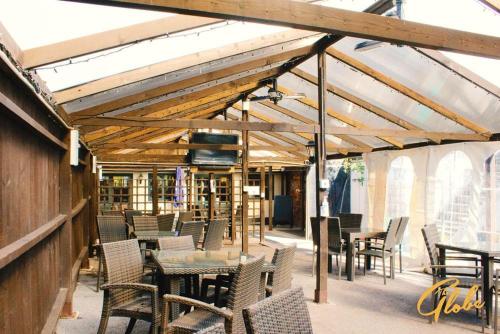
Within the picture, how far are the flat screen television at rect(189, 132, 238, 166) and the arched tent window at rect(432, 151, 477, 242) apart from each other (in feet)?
16.8

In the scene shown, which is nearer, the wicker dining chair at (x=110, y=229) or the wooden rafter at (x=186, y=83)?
the wooden rafter at (x=186, y=83)

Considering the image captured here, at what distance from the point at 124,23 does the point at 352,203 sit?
10.8m

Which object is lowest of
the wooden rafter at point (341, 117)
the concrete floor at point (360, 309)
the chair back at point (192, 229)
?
the concrete floor at point (360, 309)

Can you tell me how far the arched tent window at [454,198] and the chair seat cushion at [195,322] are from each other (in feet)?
20.0

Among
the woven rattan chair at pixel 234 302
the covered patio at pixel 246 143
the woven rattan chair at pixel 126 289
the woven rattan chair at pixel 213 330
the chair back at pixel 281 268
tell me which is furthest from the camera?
the chair back at pixel 281 268

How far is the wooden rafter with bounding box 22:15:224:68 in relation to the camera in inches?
112

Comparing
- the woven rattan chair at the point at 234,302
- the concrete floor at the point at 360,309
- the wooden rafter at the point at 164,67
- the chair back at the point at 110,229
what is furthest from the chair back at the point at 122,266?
the chair back at the point at 110,229

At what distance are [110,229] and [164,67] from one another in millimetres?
3263

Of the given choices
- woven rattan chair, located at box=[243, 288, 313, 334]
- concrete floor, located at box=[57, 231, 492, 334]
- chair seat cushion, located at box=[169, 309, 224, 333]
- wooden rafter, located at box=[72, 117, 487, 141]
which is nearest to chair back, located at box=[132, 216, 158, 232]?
concrete floor, located at box=[57, 231, 492, 334]

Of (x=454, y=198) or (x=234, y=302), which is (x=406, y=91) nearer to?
(x=454, y=198)

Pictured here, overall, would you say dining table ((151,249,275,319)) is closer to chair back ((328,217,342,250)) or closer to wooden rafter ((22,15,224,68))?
wooden rafter ((22,15,224,68))

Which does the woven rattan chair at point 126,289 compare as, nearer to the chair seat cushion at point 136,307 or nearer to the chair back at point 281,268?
the chair seat cushion at point 136,307

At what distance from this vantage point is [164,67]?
4.52 metres

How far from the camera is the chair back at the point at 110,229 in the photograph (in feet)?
22.2
